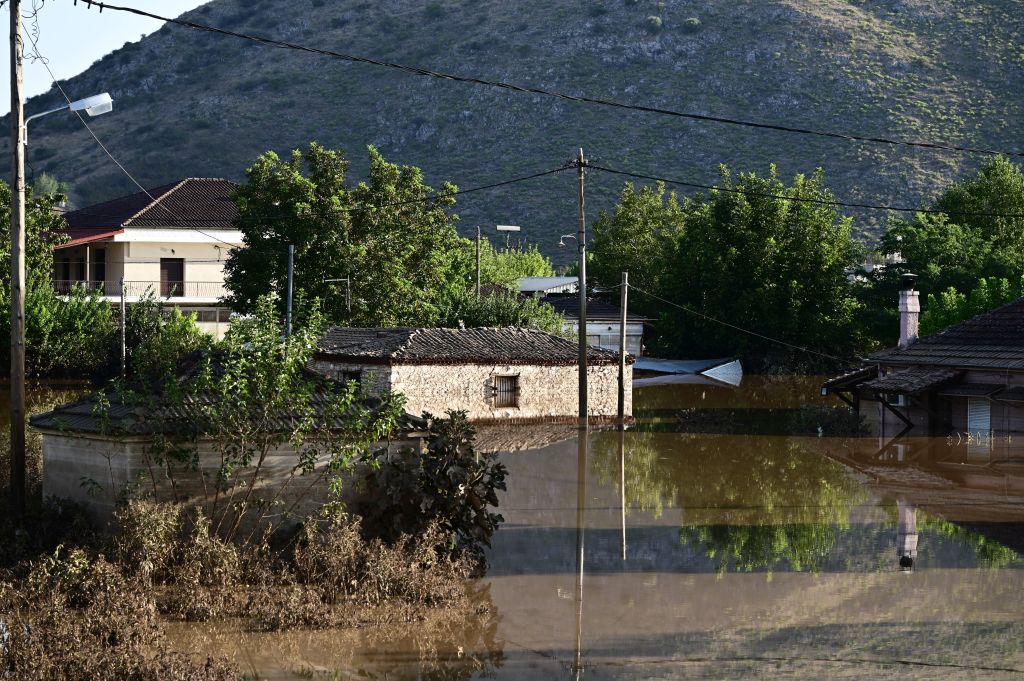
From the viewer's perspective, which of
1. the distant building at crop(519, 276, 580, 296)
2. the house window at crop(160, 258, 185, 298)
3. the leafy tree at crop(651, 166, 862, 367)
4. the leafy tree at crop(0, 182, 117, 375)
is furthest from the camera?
the distant building at crop(519, 276, 580, 296)

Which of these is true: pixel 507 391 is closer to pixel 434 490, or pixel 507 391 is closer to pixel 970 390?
pixel 970 390

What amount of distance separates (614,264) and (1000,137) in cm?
3745

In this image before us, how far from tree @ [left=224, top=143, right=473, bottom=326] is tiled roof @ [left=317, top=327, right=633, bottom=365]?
5.42 m

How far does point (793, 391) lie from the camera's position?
50.7 metres

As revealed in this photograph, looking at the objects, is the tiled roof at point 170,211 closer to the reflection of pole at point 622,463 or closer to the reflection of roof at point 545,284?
the reflection of roof at point 545,284

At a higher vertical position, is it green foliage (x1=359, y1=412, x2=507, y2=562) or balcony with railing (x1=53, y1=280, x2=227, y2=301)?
balcony with railing (x1=53, y1=280, x2=227, y2=301)

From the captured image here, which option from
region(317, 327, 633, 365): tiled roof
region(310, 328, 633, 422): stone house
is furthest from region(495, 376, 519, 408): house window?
region(317, 327, 633, 365): tiled roof

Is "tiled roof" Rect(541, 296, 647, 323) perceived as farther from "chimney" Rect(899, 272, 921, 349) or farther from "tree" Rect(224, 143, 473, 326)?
"chimney" Rect(899, 272, 921, 349)

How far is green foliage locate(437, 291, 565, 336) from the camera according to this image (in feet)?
159

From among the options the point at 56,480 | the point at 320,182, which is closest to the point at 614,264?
the point at 320,182

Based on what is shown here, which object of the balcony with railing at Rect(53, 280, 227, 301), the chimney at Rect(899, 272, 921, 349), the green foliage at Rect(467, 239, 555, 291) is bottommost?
→ the chimney at Rect(899, 272, 921, 349)

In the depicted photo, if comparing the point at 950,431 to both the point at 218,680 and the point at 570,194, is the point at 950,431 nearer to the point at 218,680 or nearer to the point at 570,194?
the point at 218,680

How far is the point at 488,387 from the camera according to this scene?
127ft

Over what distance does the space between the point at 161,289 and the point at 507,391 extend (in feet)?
82.0
